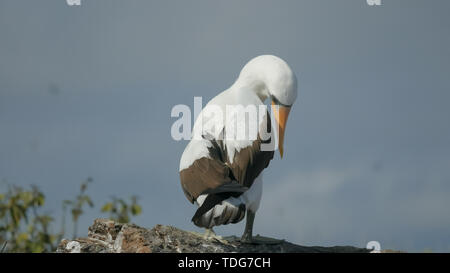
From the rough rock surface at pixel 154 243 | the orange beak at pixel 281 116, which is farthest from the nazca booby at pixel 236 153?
the rough rock surface at pixel 154 243

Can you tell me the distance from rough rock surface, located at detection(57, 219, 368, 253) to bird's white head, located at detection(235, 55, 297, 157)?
153 centimetres

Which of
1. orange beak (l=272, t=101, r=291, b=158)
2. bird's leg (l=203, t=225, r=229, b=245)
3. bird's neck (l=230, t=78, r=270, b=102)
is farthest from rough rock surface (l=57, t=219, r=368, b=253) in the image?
bird's neck (l=230, t=78, r=270, b=102)

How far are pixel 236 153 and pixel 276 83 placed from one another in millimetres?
1776

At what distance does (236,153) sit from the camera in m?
9.87

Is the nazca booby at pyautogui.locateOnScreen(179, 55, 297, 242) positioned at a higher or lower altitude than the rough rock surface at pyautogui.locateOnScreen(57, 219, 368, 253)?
higher

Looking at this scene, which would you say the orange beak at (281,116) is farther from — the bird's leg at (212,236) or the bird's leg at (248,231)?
the bird's leg at (212,236)

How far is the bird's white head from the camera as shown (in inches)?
436

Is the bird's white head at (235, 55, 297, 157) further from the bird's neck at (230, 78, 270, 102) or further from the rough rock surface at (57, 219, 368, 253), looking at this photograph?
the rough rock surface at (57, 219, 368, 253)

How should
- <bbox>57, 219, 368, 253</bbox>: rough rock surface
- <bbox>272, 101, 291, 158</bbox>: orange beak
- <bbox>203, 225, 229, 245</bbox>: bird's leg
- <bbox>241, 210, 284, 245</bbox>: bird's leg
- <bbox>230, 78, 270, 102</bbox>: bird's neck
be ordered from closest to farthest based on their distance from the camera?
<bbox>57, 219, 368, 253</bbox>: rough rock surface
<bbox>203, 225, 229, 245</bbox>: bird's leg
<bbox>241, 210, 284, 245</bbox>: bird's leg
<bbox>272, 101, 291, 158</bbox>: orange beak
<bbox>230, 78, 270, 102</bbox>: bird's neck
